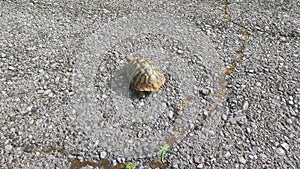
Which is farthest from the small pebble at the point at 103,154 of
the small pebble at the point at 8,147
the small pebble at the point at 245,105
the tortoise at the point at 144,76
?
the small pebble at the point at 245,105

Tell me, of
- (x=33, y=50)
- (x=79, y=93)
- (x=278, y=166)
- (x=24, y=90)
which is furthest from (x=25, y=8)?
(x=278, y=166)

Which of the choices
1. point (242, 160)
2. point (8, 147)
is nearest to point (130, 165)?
point (242, 160)

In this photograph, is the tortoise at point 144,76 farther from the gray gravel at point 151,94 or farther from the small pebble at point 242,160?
the small pebble at point 242,160

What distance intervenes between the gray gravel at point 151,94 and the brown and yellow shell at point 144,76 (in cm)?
11

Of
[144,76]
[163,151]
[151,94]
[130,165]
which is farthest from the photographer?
[151,94]

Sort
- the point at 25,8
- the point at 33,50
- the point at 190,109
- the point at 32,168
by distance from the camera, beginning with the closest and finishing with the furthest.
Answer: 1. the point at 32,168
2. the point at 190,109
3. the point at 33,50
4. the point at 25,8

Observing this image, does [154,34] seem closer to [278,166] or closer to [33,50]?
[33,50]

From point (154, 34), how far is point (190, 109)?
1235 millimetres

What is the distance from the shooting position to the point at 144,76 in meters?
2.98

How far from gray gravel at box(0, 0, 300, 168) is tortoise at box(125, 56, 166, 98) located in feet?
0.34

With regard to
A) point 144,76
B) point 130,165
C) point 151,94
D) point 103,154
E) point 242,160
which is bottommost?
point 242,160

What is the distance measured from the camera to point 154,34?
3762 mm

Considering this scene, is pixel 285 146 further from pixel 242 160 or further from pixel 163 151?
pixel 163 151

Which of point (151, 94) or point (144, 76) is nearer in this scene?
point (144, 76)
